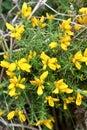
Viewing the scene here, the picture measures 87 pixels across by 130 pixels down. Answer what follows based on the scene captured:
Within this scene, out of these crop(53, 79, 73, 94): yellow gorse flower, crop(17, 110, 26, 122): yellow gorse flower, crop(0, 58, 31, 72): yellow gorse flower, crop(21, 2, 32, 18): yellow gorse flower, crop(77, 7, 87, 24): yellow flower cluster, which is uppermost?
crop(21, 2, 32, 18): yellow gorse flower

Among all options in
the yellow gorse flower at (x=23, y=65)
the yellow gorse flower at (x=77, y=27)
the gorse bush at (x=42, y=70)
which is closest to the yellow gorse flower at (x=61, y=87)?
the gorse bush at (x=42, y=70)

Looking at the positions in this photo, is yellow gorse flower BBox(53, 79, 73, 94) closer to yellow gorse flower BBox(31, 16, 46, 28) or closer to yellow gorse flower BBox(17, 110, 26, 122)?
yellow gorse flower BBox(17, 110, 26, 122)

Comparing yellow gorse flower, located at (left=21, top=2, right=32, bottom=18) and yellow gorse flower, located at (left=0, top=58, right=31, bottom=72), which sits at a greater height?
yellow gorse flower, located at (left=21, top=2, right=32, bottom=18)

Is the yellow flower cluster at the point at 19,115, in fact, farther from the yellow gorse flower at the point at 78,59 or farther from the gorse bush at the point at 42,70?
the yellow gorse flower at the point at 78,59

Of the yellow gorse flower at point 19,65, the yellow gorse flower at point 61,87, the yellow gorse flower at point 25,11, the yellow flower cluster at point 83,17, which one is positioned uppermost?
the yellow gorse flower at point 25,11

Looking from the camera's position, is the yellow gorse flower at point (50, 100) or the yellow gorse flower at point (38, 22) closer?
the yellow gorse flower at point (50, 100)

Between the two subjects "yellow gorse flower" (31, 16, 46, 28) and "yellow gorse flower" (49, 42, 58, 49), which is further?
"yellow gorse flower" (31, 16, 46, 28)

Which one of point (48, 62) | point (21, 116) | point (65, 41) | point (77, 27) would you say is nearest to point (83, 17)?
point (77, 27)

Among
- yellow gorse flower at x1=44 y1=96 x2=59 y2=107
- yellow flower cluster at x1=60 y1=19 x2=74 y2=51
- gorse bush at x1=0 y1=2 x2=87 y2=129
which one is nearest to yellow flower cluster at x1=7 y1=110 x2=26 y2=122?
gorse bush at x1=0 y1=2 x2=87 y2=129

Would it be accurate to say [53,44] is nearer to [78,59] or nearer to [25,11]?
[78,59]
